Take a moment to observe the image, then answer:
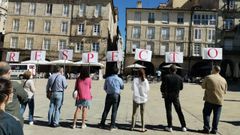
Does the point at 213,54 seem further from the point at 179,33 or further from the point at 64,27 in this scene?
the point at 64,27

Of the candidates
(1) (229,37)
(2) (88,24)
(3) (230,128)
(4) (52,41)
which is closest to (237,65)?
(1) (229,37)

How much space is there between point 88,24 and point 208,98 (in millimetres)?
48959

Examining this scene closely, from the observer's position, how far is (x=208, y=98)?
951 cm

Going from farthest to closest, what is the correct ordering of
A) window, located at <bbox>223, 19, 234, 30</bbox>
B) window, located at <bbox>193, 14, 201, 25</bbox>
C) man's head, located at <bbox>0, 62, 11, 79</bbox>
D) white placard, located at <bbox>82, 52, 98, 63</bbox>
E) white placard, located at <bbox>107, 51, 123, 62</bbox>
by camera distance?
1. window, located at <bbox>193, 14, 201, 25</bbox>
2. window, located at <bbox>223, 19, 234, 30</bbox>
3. white placard, located at <bbox>82, 52, 98, 63</bbox>
4. white placard, located at <bbox>107, 51, 123, 62</bbox>
5. man's head, located at <bbox>0, 62, 11, 79</bbox>

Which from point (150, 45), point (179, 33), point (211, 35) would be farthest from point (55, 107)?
point (211, 35)

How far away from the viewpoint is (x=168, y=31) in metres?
60.0

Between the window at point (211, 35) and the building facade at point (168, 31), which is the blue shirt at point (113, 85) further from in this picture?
the window at point (211, 35)

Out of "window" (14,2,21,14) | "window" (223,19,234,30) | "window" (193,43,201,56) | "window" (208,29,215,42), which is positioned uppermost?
"window" (14,2,21,14)

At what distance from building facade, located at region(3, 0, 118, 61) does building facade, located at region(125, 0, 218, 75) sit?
5.20 meters

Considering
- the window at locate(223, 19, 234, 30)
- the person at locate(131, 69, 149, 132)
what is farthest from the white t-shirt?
the window at locate(223, 19, 234, 30)

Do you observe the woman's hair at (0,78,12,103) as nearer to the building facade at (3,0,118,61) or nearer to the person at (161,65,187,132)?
the person at (161,65,187,132)

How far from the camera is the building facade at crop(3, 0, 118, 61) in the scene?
5728 cm

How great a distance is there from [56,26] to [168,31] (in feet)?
59.3

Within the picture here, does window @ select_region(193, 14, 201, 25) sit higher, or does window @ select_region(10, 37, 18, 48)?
window @ select_region(193, 14, 201, 25)
